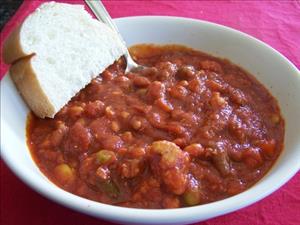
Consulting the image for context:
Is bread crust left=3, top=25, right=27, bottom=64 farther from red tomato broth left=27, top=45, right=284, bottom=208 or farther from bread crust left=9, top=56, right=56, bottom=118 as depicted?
red tomato broth left=27, top=45, right=284, bottom=208

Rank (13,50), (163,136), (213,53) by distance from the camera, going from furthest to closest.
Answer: (213,53) → (13,50) → (163,136)

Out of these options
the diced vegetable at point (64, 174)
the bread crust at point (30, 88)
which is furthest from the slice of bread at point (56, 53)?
the diced vegetable at point (64, 174)

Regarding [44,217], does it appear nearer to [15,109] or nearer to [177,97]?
[15,109]

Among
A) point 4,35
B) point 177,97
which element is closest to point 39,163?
point 177,97

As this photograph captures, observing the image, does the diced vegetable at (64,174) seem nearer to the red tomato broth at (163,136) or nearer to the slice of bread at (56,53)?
the red tomato broth at (163,136)

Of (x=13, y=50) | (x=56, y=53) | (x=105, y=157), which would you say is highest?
(x=13, y=50)

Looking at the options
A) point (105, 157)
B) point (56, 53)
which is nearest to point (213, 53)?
point (56, 53)

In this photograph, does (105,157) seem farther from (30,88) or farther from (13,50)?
(13,50)

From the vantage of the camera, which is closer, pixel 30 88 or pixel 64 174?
pixel 64 174
